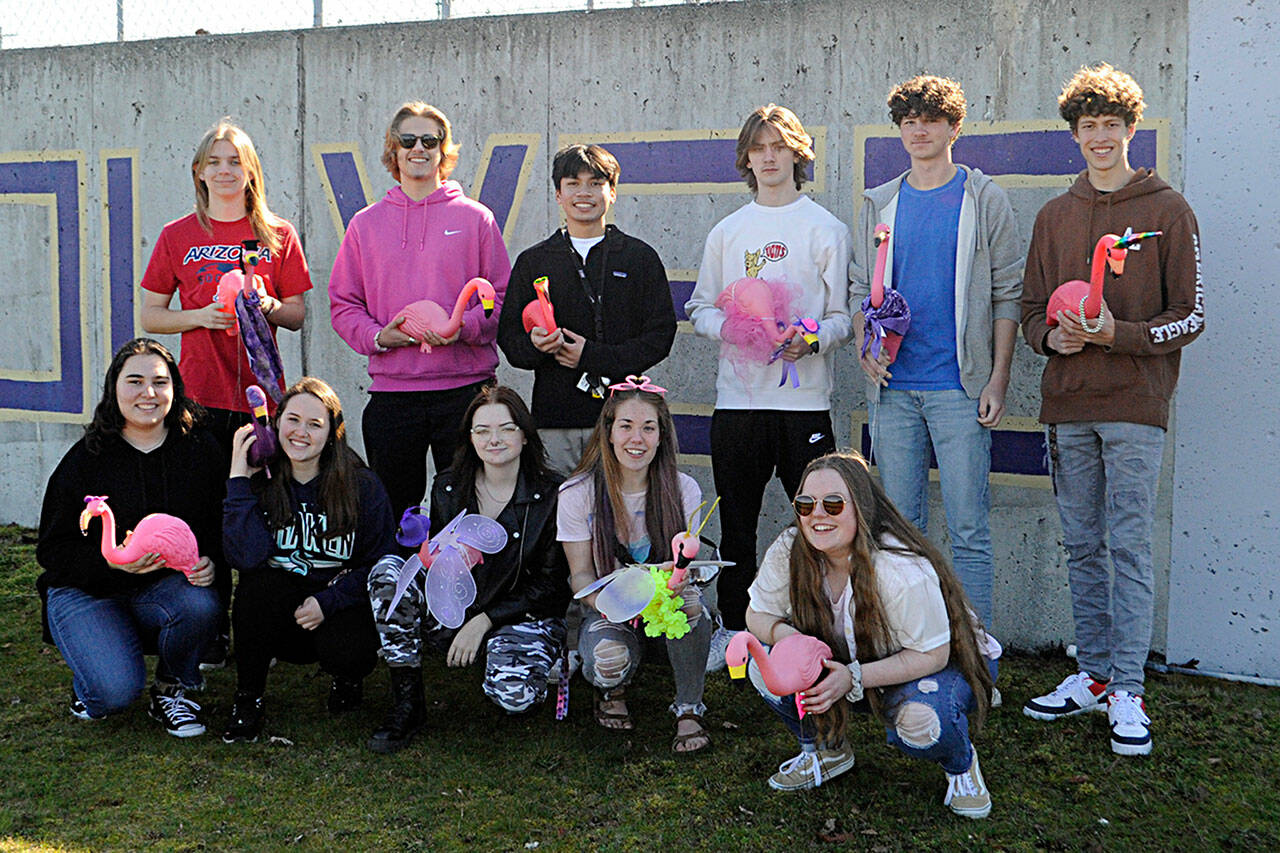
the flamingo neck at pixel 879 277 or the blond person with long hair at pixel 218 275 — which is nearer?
the flamingo neck at pixel 879 277

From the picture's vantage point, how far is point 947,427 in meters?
3.87

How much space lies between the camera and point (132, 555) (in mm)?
3666

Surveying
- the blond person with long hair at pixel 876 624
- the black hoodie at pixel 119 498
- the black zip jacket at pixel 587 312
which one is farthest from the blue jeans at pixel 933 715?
the black hoodie at pixel 119 498

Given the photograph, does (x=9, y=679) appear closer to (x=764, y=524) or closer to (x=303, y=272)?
(x=303, y=272)

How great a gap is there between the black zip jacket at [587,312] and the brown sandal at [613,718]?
95 centimetres

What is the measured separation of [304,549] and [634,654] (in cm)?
111

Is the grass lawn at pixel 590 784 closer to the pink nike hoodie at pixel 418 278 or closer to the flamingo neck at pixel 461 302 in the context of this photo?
the pink nike hoodie at pixel 418 278

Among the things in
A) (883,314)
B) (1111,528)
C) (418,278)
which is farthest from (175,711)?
(1111,528)

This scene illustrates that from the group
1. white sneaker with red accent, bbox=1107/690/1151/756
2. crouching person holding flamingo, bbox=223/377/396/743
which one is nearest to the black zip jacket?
crouching person holding flamingo, bbox=223/377/396/743

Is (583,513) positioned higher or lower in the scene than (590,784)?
higher

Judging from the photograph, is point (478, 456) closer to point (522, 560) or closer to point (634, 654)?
point (522, 560)

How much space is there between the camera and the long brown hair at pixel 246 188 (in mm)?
4312

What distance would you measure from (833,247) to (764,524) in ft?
4.58

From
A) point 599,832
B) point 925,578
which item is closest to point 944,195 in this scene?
point 925,578
